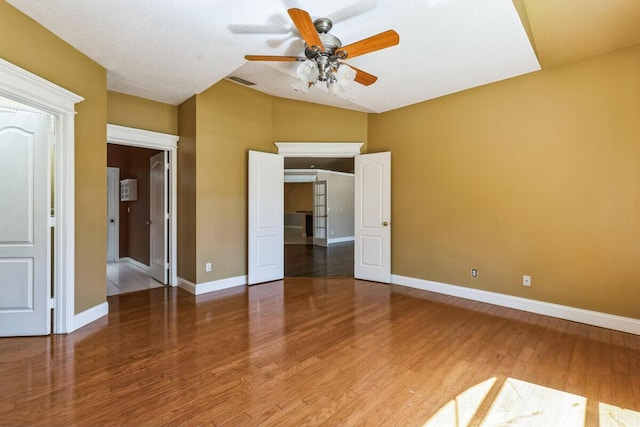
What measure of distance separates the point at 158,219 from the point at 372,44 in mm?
4266

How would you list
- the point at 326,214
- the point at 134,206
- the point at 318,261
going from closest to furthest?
the point at 134,206 → the point at 318,261 → the point at 326,214

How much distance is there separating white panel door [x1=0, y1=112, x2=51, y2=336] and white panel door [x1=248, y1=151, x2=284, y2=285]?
2.42m

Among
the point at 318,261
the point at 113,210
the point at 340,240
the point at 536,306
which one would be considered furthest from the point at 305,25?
the point at 340,240

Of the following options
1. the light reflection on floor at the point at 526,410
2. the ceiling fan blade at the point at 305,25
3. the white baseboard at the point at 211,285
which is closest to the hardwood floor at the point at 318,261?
the white baseboard at the point at 211,285

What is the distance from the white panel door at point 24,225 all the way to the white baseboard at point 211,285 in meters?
1.66

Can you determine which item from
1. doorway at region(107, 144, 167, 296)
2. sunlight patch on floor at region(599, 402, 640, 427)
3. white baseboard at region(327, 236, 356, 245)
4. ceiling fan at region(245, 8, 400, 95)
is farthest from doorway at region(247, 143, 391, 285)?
white baseboard at region(327, 236, 356, 245)

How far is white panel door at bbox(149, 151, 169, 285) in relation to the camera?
4.81 meters

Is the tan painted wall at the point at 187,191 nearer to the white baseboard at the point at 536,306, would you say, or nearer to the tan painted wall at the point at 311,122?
the tan painted wall at the point at 311,122

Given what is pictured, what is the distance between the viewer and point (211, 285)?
448 centimetres

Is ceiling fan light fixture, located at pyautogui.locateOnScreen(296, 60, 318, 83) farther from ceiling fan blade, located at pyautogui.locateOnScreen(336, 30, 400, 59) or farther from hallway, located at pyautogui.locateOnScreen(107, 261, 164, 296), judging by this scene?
hallway, located at pyautogui.locateOnScreen(107, 261, 164, 296)

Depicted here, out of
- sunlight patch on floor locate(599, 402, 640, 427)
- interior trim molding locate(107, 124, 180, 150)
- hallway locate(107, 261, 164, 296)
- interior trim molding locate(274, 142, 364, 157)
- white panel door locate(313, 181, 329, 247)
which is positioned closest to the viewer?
sunlight patch on floor locate(599, 402, 640, 427)

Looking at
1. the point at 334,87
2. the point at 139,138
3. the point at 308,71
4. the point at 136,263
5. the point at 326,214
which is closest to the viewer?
the point at 308,71

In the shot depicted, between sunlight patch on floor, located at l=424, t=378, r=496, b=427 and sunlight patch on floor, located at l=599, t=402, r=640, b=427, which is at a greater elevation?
sunlight patch on floor, located at l=424, t=378, r=496, b=427

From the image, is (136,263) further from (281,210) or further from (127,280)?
(281,210)
